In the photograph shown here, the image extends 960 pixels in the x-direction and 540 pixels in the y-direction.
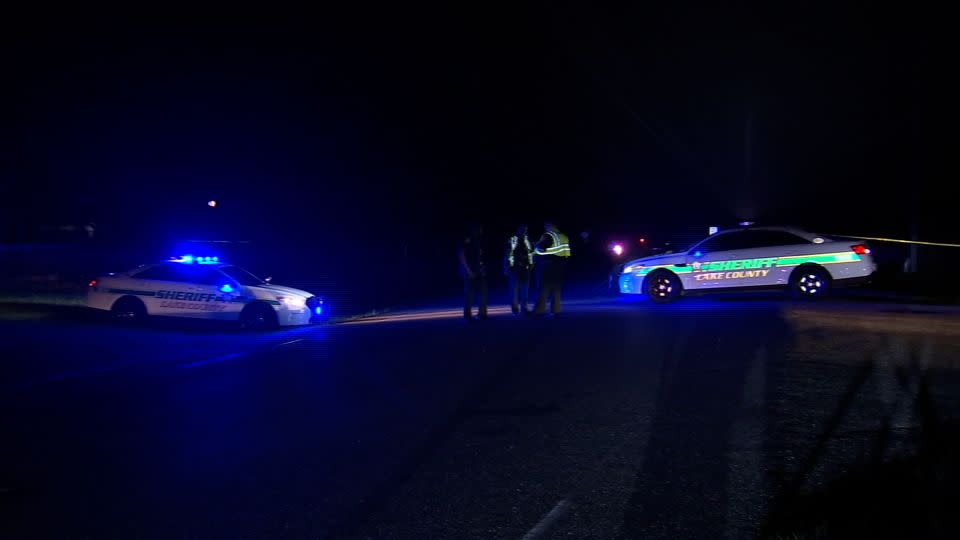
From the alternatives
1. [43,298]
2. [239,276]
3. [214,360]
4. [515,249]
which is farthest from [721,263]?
[43,298]

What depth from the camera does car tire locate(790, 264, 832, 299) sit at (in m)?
16.0

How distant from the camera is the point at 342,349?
1155cm

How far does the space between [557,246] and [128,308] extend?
850 centimetres

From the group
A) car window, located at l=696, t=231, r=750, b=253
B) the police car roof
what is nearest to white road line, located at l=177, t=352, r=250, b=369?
car window, located at l=696, t=231, r=750, b=253

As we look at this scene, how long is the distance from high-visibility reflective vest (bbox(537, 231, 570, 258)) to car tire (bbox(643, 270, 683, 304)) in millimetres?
3760

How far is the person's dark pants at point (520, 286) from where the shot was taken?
14.8 metres

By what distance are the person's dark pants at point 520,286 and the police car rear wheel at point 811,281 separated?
561 centimetres

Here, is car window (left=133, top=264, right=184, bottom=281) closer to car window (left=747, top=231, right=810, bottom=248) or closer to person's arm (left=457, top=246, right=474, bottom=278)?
person's arm (left=457, top=246, right=474, bottom=278)

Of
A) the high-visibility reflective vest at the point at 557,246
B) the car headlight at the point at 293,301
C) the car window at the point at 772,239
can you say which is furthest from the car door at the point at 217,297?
the car window at the point at 772,239

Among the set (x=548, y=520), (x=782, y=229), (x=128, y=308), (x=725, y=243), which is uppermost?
(x=782, y=229)

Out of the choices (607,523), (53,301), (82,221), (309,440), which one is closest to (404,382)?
(309,440)

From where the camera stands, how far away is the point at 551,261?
14172mm

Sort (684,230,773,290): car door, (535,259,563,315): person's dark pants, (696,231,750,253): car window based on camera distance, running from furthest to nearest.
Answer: (696,231,750,253): car window, (684,230,773,290): car door, (535,259,563,315): person's dark pants

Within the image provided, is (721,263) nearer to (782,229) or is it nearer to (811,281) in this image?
(782,229)
